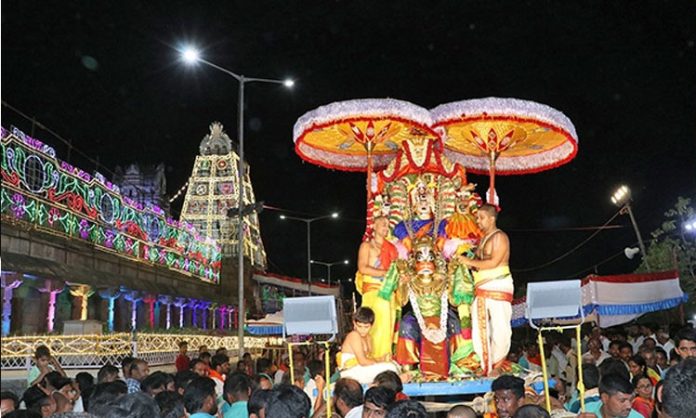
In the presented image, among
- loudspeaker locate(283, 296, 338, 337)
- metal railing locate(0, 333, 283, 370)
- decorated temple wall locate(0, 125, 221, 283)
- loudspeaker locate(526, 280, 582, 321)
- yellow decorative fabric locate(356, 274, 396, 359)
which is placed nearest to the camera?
loudspeaker locate(526, 280, 582, 321)

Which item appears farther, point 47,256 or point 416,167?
point 47,256

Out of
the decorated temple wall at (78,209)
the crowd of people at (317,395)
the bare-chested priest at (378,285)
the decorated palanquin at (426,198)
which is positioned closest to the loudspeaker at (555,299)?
the crowd of people at (317,395)

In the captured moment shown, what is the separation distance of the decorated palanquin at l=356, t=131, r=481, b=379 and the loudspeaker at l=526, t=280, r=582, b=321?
2.80 metres

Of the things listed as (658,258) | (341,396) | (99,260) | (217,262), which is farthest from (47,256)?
(217,262)

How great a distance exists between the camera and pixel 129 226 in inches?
1419

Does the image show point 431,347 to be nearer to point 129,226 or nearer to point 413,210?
point 413,210

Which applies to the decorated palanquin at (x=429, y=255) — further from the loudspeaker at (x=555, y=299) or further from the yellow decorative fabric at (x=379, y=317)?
the loudspeaker at (x=555, y=299)

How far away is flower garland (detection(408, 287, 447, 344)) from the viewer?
10.4 metres

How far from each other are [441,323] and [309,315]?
3.14 m

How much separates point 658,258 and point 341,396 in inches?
1177

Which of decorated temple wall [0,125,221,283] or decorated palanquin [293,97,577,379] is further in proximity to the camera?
decorated temple wall [0,125,221,283]

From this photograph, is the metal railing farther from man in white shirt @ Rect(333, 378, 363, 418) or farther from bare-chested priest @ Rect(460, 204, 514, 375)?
man in white shirt @ Rect(333, 378, 363, 418)

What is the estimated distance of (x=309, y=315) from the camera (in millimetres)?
7965

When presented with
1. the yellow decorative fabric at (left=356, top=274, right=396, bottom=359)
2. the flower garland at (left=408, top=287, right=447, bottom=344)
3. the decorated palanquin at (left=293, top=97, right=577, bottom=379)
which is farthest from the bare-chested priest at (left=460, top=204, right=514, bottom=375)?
the yellow decorative fabric at (left=356, top=274, right=396, bottom=359)
